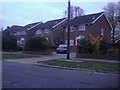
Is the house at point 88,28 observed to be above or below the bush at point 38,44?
above

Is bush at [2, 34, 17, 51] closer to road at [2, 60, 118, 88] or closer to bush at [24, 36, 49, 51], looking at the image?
bush at [24, 36, 49, 51]

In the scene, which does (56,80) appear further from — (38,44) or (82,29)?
(82,29)

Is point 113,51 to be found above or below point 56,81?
above

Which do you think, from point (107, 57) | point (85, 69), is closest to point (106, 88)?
point (85, 69)

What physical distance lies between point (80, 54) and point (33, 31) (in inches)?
1179

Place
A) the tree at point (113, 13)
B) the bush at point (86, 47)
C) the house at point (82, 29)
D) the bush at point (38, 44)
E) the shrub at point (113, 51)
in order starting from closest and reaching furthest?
the shrub at point (113, 51) < the bush at point (86, 47) < the bush at point (38, 44) < the house at point (82, 29) < the tree at point (113, 13)

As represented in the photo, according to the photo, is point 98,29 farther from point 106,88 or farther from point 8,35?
point 106,88

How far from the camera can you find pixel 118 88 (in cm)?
609


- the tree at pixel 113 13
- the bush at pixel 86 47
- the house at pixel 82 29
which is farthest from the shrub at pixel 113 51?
the tree at pixel 113 13

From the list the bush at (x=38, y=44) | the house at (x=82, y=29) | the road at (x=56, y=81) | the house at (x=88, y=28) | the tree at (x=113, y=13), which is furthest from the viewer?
the tree at (x=113, y=13)

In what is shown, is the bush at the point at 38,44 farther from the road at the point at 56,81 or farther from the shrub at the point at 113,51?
the road at the point at 56,81

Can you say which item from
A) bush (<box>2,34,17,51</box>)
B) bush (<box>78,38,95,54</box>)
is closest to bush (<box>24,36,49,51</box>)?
bush (<box>78,38,95,54</box>)

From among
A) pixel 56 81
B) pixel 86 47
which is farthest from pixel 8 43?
pixel 56 81

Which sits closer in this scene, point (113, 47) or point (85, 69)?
point (85, 69)
